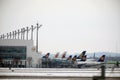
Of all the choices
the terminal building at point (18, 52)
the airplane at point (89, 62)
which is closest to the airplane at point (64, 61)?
the airplane at point (89, 62)

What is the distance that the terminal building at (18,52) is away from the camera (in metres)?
8.89

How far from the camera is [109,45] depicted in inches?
351

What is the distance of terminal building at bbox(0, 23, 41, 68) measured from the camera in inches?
350

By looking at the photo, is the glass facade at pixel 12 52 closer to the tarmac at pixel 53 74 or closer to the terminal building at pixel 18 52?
the terminal building at pixel 18 52

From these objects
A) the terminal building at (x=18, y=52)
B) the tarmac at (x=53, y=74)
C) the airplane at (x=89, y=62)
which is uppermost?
the terminal building at (x=18, y=52)

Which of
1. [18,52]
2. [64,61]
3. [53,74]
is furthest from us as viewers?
[64,61]


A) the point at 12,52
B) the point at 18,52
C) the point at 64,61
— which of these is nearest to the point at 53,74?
the point at 64,61

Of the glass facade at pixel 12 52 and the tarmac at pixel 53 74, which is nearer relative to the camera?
the tarmac at pixel 53 74

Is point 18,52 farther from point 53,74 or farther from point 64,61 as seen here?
point 64,61

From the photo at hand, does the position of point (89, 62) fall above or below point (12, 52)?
below

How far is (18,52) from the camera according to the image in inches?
361

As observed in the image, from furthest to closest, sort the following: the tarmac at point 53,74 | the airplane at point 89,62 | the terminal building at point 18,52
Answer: the airplane at point 89,62 → the terminal building at point 18,52 → the tarmac at point 53,74

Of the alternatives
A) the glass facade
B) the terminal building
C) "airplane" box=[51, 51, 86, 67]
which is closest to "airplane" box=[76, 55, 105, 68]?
"airplane" box=[51, 51, 86, 67]

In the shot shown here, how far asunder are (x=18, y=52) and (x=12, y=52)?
7.6 inches
